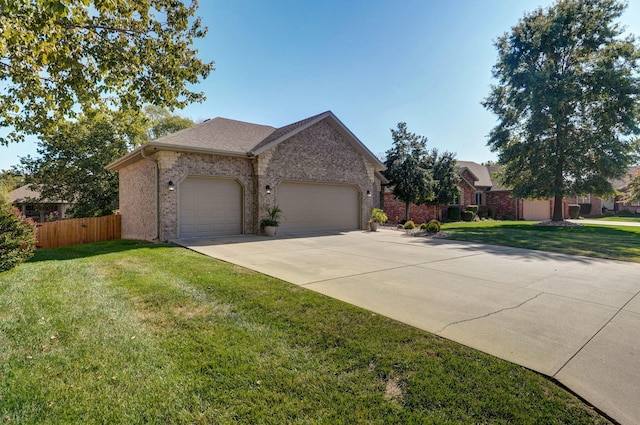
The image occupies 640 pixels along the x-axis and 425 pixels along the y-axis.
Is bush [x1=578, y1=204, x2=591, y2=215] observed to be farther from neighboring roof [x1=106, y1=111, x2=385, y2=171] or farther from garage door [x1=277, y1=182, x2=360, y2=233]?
garage door [x1=277, y1=182, x2=360, y2=233]

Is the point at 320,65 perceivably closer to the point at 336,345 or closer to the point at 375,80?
the point at 375,80

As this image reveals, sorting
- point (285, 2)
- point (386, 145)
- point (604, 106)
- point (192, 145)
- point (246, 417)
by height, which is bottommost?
point (246, 417)

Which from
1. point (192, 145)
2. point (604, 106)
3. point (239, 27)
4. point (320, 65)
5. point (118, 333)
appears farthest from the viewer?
point (604, 106)

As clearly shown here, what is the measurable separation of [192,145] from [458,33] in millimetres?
10393

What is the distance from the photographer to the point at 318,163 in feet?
48.4

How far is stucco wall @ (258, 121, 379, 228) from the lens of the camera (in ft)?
43.7

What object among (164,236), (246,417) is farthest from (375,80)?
(246,417)

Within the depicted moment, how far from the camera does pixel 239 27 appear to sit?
10.7 m

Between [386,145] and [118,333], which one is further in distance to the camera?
[386,145]

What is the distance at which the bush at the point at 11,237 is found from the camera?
21.4 ft

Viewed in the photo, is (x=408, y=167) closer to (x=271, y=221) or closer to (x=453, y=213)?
(x=453, y=213)

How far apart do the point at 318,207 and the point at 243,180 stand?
3.90 meters

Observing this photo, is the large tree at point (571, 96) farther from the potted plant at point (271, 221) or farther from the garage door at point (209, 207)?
the garage door at point (209, 207)

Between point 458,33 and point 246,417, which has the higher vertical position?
point 458,33
